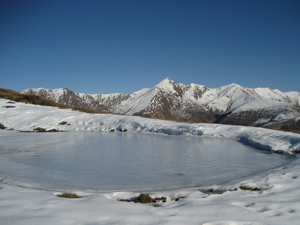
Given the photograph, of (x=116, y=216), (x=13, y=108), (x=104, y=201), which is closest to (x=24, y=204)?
(x=104, y=201)

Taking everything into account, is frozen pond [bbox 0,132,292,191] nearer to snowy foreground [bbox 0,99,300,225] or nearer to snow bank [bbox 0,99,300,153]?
snowy foreground [bbox 0,99,300,225]

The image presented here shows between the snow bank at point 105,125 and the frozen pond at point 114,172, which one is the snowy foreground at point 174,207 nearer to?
the frozen pond at point 114,172

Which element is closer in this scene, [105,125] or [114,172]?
[114,172]

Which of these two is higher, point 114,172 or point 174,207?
point 174,207

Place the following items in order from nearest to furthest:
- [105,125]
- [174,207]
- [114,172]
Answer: [174,207]
[114,172]
[105,125]

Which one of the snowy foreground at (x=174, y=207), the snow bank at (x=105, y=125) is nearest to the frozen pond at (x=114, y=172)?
the snowy foreground at (x=174, y=207)

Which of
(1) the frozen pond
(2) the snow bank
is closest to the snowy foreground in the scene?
(1) the frozen pond

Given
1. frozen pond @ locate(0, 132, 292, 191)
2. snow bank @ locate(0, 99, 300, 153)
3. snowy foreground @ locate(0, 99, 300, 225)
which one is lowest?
frozen pond @ locate(0, 132, 292, 191)

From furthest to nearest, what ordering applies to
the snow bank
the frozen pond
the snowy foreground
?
the snow bank → the frozen pond → the snowy foreground

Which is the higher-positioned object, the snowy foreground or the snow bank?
the snow bank

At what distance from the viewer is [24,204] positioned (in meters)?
5.96

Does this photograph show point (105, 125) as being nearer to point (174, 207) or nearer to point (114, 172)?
point (114, 172)

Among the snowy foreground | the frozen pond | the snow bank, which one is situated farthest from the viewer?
the snow bank

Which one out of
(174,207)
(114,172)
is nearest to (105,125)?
(114,172)
